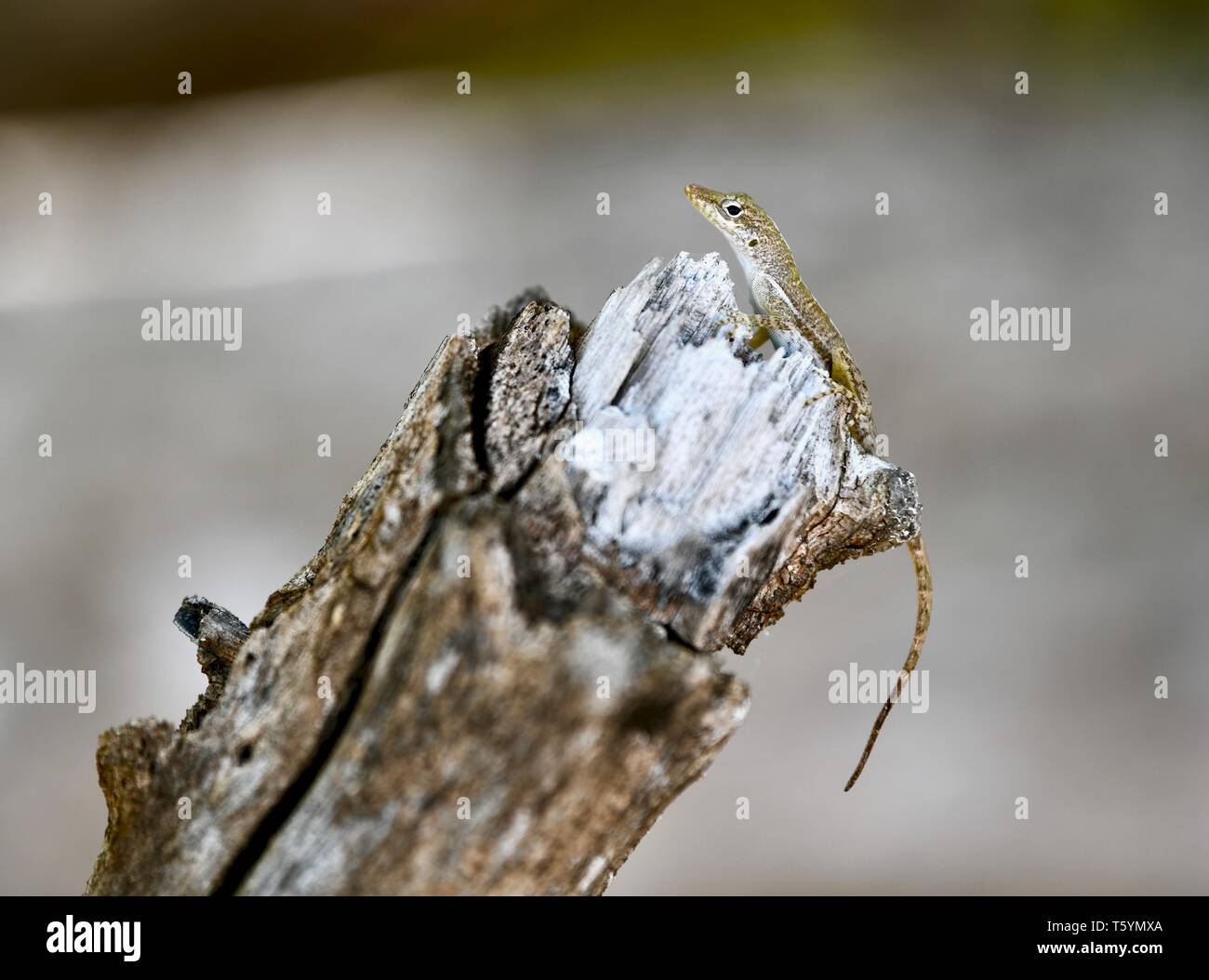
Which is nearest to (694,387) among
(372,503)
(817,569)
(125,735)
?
(817,569)

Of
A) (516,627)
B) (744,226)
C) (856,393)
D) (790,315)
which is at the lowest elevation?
(516,627)

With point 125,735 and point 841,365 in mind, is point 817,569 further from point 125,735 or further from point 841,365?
point 125,735

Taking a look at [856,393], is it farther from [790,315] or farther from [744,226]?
[744,226]

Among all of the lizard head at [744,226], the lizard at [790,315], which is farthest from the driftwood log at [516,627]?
the lizard head at [744,226]

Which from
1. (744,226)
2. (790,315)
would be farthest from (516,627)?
(744,226)

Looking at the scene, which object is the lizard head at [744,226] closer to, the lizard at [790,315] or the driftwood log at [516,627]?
the lizard at [790,315]

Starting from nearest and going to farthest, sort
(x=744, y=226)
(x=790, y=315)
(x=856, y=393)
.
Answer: (x=856, y=393) < (x=790, y=315) < (x=744, y=226)

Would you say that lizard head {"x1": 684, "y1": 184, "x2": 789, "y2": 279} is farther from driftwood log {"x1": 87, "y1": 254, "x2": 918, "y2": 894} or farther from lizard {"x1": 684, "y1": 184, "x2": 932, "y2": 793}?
driftwood log {"x1": 87, "y1": 254, "x2": 918, "y2": 894}

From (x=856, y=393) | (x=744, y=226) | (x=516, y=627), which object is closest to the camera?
(x=516, y=627)
